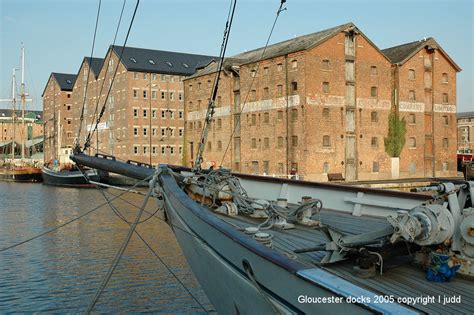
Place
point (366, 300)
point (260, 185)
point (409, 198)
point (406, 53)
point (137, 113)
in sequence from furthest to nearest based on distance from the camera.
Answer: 1. point (137, 113)
2. point (406, 53)
3. point (260, 185)
4. point (409, 198)
5. point (366, 300)

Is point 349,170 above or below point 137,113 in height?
below

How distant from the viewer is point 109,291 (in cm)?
1223

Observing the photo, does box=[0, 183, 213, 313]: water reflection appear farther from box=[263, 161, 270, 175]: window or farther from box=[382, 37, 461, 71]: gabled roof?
box=[382, 37, 461, 71]: gabled roof

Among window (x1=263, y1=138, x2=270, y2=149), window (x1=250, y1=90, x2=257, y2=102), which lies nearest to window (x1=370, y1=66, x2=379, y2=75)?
window (x1=250, y1=90, x2=257, y2=102)

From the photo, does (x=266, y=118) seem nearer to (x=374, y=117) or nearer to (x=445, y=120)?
(x=374, y=117)

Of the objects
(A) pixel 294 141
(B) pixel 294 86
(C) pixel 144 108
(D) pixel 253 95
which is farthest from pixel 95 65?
(A) pixel 294 141

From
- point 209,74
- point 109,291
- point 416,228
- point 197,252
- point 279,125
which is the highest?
point 209,74

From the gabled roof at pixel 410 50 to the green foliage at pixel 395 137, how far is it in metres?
6.04

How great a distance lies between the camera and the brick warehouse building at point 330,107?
4166cm

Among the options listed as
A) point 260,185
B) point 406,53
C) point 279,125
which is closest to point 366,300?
point 260,185

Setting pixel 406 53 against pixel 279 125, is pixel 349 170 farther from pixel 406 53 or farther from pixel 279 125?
pixel 406 53

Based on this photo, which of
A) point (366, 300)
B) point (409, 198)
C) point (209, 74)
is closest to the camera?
point (366, 300)

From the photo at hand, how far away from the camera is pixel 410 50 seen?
48.4 meters

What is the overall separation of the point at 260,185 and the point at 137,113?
183 ft
